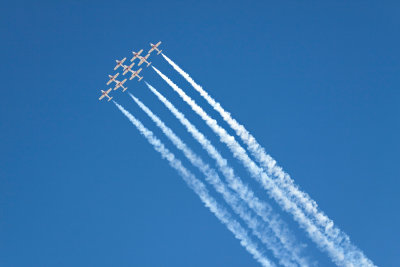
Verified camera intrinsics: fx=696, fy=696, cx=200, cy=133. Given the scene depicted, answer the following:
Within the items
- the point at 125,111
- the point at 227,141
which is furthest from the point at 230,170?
the point at 125,111

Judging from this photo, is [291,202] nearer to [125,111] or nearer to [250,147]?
[250,147]

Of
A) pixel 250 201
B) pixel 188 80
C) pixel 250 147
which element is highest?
pixel 188 80

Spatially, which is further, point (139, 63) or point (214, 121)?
point (139, 63)

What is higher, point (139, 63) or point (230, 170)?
point (139, 63)

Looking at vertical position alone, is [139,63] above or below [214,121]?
above

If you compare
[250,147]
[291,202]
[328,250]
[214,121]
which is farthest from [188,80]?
[328,250]

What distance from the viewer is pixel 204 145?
162 feet

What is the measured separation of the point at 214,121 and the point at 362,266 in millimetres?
14075

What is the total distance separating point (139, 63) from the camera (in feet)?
179

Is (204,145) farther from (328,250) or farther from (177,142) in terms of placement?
(328,250)

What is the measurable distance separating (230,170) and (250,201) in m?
2.54

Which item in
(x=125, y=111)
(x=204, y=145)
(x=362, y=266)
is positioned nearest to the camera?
(x=362, y=266)

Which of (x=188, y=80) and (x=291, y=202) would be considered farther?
(x=188, y=80)

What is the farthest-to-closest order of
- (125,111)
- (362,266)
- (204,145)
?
(125,111)
(204,145)
(362,266)
